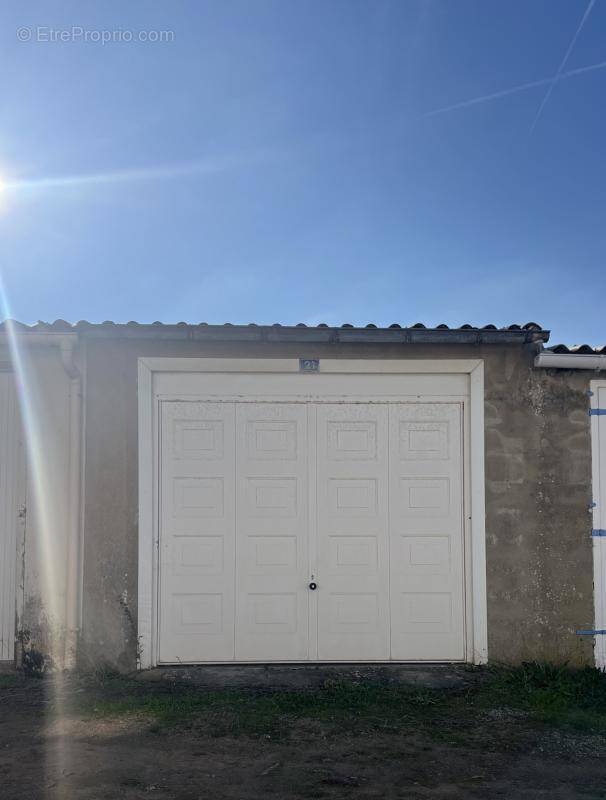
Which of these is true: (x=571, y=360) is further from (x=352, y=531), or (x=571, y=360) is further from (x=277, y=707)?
(x=277, y=707)

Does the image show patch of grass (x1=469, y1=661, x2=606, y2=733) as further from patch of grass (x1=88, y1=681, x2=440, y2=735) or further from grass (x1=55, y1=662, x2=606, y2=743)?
patch of grass (x1=88, y1=681, x2=440, y2=735)

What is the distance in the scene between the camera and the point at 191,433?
625 centimetres

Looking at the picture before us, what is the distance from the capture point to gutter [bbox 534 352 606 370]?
607 cm

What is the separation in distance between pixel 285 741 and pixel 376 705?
0.91 metres

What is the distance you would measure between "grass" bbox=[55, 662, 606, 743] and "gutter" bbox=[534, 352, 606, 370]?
8.39 ft

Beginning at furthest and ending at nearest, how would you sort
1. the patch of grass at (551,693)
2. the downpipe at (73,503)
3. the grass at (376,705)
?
the downpipe at (73,503), the patch of grass at (551,693), the grass at (376,705)

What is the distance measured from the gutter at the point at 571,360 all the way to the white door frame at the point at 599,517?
214mm

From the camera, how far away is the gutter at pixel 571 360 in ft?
19.9

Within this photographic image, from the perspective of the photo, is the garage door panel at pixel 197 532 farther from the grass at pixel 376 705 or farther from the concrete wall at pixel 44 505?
the concrete wall at pixel 44 505

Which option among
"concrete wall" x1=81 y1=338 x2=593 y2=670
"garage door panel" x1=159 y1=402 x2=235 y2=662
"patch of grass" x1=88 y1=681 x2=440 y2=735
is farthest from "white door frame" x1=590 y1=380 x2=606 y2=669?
"garage door panel" x1=159 y1=402 x2=235 y2=662

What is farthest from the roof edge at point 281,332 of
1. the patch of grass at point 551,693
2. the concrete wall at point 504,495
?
the patch of grass at point 551,693

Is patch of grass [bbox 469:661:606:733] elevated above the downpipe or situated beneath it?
situated beneath

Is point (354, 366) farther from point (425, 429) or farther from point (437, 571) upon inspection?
point (437, 571)

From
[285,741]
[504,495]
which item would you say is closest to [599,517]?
[504,495]
